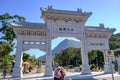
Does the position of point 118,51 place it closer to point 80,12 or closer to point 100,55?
point 80,12

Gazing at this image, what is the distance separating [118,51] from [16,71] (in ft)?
56.4

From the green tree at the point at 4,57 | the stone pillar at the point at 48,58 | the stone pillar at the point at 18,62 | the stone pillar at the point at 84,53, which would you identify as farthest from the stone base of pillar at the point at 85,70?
the green tree at the point at 4,57

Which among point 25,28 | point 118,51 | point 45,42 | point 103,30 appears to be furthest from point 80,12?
point 118,51

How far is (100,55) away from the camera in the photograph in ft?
139

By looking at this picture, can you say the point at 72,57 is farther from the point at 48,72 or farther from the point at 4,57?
the point at 4,57

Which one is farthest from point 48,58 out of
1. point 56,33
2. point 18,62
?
point 18,62

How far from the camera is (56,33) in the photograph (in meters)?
19.7

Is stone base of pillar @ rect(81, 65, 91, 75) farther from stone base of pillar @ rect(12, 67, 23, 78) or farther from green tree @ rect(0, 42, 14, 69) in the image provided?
green tree @ rect(0, 42, 14, 69)

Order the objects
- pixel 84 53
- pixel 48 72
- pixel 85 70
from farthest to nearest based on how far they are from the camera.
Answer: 1. pixel 84 53
2. pixel 85 70
3. pixel 48 72

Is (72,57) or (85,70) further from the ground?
(72,57)

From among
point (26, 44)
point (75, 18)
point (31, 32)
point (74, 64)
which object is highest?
point (75, 18)

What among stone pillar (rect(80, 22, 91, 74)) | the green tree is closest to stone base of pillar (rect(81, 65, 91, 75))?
stone pillar (rect(80, 22, 91, 74))

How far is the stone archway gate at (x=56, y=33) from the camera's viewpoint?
1830 centimetres

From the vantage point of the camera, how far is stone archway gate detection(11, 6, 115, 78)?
18.3 meters
